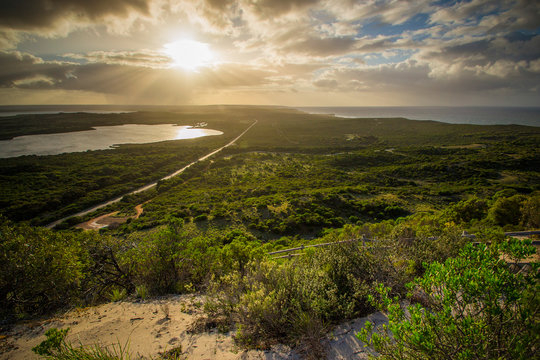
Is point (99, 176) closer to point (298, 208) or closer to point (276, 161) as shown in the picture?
point (276, 161)

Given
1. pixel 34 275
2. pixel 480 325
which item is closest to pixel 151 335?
pixel 34 275

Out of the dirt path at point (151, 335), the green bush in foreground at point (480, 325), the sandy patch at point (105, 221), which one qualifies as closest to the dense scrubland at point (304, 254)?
the green bush in foreground at point (480, 325)

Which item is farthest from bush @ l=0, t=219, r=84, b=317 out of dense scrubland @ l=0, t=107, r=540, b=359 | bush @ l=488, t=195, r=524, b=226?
bush @ l=488, t=195, r=524, b=226

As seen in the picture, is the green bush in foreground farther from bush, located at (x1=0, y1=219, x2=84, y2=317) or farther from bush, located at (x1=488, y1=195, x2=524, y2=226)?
bush, located at (x1=488, y1=195, x2=524, y2=226)

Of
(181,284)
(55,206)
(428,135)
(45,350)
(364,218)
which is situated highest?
(428,135)

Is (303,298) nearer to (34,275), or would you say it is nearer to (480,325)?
(480,325)

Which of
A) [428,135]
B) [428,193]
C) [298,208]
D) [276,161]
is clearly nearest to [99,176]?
[276,161]
